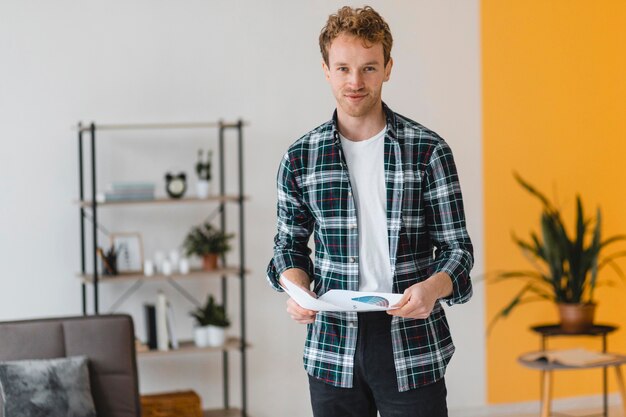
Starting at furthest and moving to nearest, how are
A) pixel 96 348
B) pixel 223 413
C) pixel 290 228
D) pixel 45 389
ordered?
pixel 223 413
pixel 96 348
pixel 45 389
pixel 290 228

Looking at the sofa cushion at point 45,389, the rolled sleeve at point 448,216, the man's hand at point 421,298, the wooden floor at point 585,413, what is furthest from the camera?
the wooden floor at point 585,413

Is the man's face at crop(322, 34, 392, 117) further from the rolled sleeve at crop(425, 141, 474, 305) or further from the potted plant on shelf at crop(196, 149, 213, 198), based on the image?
the potted plant on shelf at crop(196, 149, 213, 198)

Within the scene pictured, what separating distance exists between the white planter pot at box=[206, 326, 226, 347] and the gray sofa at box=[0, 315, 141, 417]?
0.89 metres

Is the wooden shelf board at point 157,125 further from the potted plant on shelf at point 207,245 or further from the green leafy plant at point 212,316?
the green leafy plant at point 212,316

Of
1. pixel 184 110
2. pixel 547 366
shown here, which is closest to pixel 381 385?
pixel 547 366

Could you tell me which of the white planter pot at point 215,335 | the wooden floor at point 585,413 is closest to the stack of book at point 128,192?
the white planter pot at point 215,335

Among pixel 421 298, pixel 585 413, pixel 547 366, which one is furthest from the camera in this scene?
pixel 585 413

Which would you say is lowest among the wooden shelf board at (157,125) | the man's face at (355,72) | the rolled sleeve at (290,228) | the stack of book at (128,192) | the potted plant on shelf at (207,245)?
the potted plant on shelf at (207,245)

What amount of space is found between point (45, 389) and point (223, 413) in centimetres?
141

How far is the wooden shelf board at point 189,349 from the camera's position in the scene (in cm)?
442

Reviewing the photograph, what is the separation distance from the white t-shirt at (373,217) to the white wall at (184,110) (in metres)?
2.96

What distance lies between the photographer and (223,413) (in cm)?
470

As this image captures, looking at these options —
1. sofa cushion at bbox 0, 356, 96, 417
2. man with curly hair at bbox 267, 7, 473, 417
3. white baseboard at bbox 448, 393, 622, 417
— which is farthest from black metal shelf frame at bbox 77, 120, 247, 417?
man with curly hair at bbox 267, 7, 473, 417

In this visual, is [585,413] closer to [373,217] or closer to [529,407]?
[529,407]
